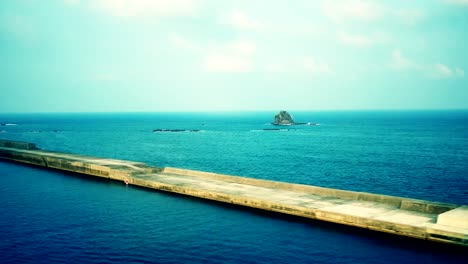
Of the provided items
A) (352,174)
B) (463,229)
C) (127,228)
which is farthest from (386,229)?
(352,174)

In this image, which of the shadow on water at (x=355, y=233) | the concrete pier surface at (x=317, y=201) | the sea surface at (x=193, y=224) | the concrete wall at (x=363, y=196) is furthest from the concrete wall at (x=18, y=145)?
the shadow on water at (x=355, y=233)

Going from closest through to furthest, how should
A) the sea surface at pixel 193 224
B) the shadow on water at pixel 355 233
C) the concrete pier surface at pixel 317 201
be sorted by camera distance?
1. the sea surface at pixel 193 224
2. the shadow on water at pixel 355 233
3. the concrete pier surface at pixel 317 201

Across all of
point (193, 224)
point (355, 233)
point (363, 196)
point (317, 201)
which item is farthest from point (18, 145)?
point (355, 233)

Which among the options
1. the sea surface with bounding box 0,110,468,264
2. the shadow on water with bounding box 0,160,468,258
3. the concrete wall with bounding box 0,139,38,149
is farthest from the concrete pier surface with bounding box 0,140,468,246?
the concrete wall with bounding box 0,139,38,149

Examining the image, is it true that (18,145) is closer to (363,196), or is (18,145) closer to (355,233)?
(363,196)

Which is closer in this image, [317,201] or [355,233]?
[355,233]

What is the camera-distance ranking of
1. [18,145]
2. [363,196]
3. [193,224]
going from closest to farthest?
1. [193,224]
2. [363,196]
3. [18,145]

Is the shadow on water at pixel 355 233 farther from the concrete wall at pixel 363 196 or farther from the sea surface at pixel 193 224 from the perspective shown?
the concrete wall at pixel 363 196

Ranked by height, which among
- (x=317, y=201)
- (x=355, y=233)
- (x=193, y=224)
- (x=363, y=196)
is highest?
(x=363, y=196)
